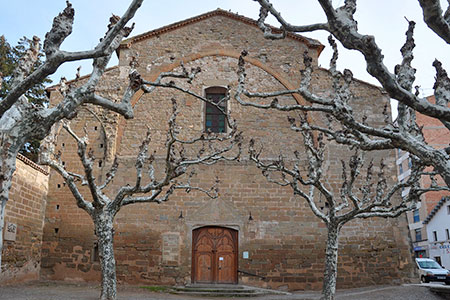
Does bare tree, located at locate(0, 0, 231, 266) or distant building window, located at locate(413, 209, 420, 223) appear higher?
distant building window, located at locate(413, 209, 420, 223)

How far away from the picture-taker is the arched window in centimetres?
1523

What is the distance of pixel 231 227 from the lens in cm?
1416

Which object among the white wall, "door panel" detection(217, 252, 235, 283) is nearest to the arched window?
"door panel" detection(217, 252, 235, 283)

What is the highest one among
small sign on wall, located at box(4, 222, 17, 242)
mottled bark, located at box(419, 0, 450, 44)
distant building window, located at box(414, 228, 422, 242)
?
mottled bark, located at box(419, 0, 450, 44)

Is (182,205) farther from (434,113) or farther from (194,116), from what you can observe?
(434,113)

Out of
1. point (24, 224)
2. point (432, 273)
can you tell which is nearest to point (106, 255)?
point (24, 224)

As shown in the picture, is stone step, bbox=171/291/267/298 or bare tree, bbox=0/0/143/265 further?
stone step, bbox=171/291/267/298

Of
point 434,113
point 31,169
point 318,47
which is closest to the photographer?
point 434,113

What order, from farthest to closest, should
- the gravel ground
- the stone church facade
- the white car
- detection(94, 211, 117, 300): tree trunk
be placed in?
the white car → the stone church facade → the gravel ground → detection(94, 211, 117, 300): tree trunk

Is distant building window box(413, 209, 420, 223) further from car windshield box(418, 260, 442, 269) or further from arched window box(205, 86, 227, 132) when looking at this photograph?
arched window box(205, 86, 227, 132)

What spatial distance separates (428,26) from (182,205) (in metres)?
11.1

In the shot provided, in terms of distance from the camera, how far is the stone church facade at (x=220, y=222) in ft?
45.2

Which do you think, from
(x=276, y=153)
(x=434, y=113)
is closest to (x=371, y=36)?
(x=434, y=113)

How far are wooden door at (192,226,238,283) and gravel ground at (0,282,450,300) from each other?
5.97 feet
